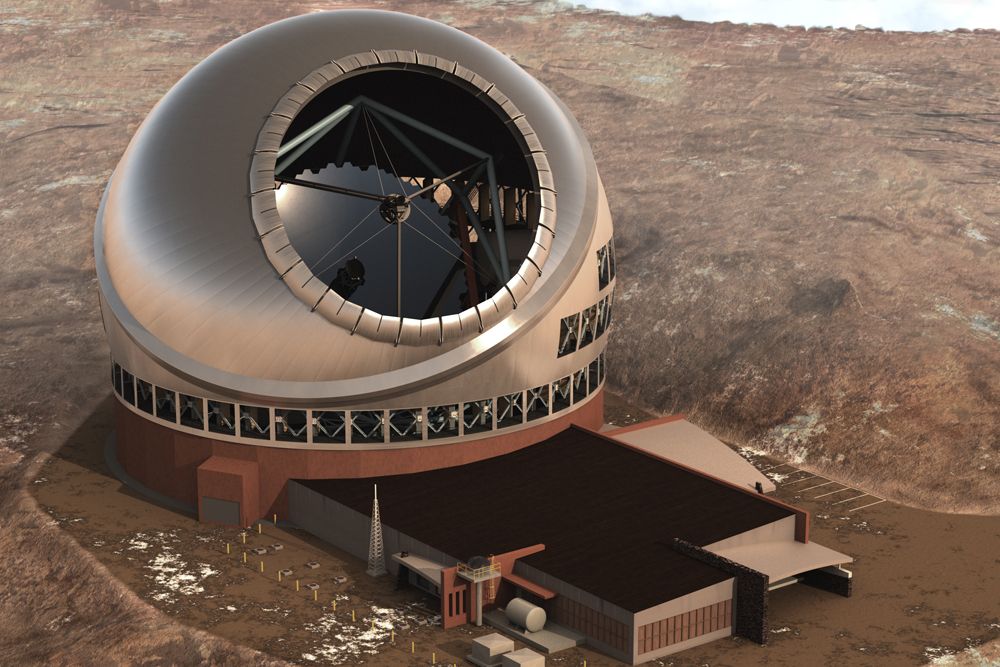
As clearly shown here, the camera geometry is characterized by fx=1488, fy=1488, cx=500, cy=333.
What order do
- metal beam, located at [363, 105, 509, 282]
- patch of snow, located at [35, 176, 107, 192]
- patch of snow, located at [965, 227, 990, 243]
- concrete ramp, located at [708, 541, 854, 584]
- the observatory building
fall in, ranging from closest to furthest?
concrete ramp, located at [708, 541, 854, 584]
the observatory building
metal beam, located at [363, 105, 509, 282]
patch of snow, located at [965, 227, 990, 243]
patch of snow, located at [35, 176, 107, 192]

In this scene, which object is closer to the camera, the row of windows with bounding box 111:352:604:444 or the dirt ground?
the dirt ground

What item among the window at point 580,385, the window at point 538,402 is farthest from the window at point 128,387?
the window at point 580,385

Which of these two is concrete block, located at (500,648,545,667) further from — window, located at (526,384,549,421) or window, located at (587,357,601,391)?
window, located at (587,357,601,391)

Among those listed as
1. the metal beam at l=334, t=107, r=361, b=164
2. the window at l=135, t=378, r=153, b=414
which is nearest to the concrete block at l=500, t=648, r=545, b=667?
the window at l=135, t=378, r=153, b=414

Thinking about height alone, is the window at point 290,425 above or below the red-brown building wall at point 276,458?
above

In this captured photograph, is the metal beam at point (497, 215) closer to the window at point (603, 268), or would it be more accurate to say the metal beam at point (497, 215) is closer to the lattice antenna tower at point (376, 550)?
the window at point (603, 268)

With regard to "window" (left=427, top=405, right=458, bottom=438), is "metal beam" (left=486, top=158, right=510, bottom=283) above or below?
above
